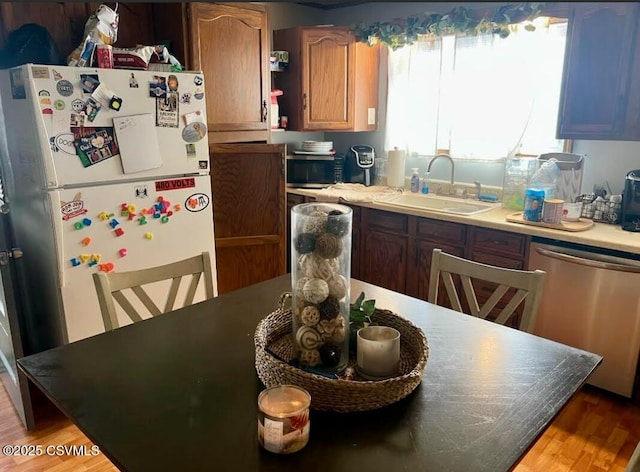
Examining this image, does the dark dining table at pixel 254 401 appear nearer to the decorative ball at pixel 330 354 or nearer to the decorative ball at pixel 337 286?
the decorative ball at pixel 330 354

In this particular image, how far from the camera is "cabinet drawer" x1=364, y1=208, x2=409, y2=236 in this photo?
3.15 m

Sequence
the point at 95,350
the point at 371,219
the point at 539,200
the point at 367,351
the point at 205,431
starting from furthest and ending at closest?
the point at 371,219 < the point at 539,200 < the point at 95,350 < the point at 367,351 < the point at 205,431

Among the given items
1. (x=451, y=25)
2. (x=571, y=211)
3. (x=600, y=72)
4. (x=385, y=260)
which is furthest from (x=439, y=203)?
(x=600, y=72)

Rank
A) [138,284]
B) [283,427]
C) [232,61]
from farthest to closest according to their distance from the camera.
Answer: [232,61] → [138,284] → [283,427]

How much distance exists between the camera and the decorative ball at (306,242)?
3.81ft

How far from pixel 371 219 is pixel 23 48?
2155 millimetres

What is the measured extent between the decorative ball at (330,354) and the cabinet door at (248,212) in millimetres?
2066

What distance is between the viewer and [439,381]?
121 centimetres

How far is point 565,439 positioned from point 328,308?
64.2 inches

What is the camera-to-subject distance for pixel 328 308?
117cm

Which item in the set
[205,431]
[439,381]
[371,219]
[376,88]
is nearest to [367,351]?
[439,381]

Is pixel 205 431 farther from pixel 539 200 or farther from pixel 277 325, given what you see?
pixel 539 200

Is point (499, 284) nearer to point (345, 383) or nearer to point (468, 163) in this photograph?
point (345, 383)

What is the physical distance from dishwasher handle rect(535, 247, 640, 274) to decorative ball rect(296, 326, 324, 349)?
5.62ft
